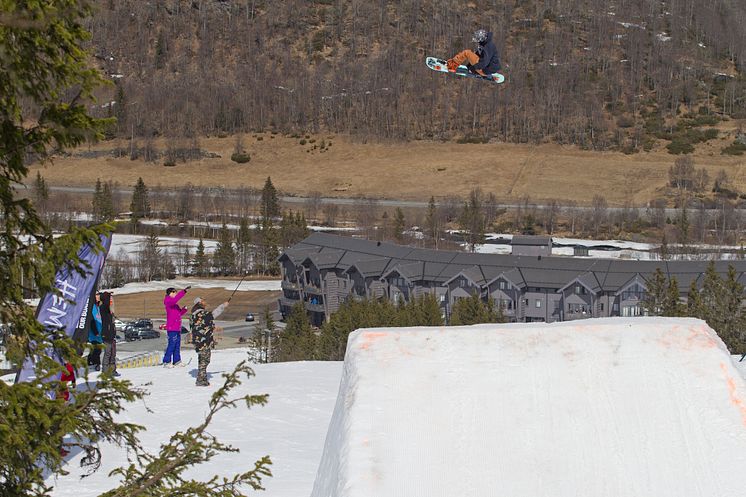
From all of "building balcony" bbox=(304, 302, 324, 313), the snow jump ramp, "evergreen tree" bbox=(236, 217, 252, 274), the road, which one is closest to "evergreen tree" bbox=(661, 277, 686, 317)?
the road

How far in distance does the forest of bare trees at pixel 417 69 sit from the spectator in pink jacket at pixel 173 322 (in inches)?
4421

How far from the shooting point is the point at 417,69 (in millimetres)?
154250

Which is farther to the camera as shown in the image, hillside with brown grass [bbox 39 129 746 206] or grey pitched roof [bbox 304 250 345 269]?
hillside with brown grass [bbox 39 129 746 206]

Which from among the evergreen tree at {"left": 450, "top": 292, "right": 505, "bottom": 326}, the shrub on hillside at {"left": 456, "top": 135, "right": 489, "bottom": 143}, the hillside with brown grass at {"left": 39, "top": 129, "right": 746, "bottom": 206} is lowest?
the evergreen tree at {"left": 450, "top": 292, "right": 505, "bottom": 326}

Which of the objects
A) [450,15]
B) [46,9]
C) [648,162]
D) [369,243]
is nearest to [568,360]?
[46,9]

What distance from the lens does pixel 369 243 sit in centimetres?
5972

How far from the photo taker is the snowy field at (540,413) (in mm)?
3061

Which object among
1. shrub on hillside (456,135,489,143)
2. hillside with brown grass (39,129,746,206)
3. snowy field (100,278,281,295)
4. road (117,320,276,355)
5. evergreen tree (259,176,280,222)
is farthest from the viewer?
shrub on hillside (456,135,489,143)

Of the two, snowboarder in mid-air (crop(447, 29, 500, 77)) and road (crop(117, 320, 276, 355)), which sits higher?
snowboarder in mid-air (crop(447, 29, 500, 77))

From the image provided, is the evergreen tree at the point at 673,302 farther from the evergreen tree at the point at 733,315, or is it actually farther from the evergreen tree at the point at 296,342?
the evergreen tree at the point at 296,342

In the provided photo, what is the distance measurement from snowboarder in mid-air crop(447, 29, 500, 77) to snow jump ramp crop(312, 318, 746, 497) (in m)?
14.2

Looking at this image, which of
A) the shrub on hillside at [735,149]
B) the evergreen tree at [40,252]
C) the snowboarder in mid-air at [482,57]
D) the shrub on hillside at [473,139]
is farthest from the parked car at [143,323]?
the shrub on hillside at [735,149]

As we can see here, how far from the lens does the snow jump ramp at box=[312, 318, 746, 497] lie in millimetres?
3059

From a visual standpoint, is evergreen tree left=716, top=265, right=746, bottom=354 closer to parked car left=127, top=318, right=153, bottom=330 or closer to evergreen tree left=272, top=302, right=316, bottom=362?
evergreen tree left=272, top=302, right=316, bottom=362
